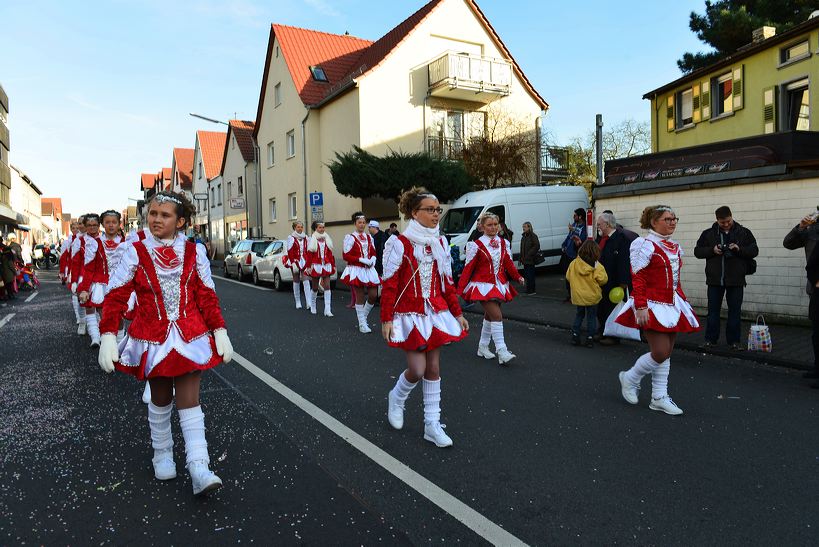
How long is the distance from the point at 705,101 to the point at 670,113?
2.15 m

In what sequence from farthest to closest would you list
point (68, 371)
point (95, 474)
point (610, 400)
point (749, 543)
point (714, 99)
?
point (714, 99)
point (68, 371)
point (610, 400)
point (95, 474)
point (749, 543)

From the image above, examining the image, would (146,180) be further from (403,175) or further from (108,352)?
(108,352)

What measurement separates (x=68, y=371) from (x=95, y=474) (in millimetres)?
3743

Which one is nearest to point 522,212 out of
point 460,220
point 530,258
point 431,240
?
point 460,220

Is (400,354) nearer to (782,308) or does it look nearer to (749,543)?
(749,543)

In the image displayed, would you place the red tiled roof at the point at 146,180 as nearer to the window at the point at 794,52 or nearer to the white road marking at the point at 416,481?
the window at the point at 794,52

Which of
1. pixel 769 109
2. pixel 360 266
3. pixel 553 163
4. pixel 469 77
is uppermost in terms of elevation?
pixel 469 77

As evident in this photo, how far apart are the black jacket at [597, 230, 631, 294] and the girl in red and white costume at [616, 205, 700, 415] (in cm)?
312

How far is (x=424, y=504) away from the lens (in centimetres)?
346

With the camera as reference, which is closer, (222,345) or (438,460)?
(222,345)

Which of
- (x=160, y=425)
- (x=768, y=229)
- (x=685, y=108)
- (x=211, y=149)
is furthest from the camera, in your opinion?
(x=211, y=149)

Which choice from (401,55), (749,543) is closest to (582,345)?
(749,543)

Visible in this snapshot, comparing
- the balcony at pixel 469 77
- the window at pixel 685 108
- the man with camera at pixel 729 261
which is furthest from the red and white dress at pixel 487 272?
the window at pixel 685 108

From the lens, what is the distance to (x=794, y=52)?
18.5 meters
